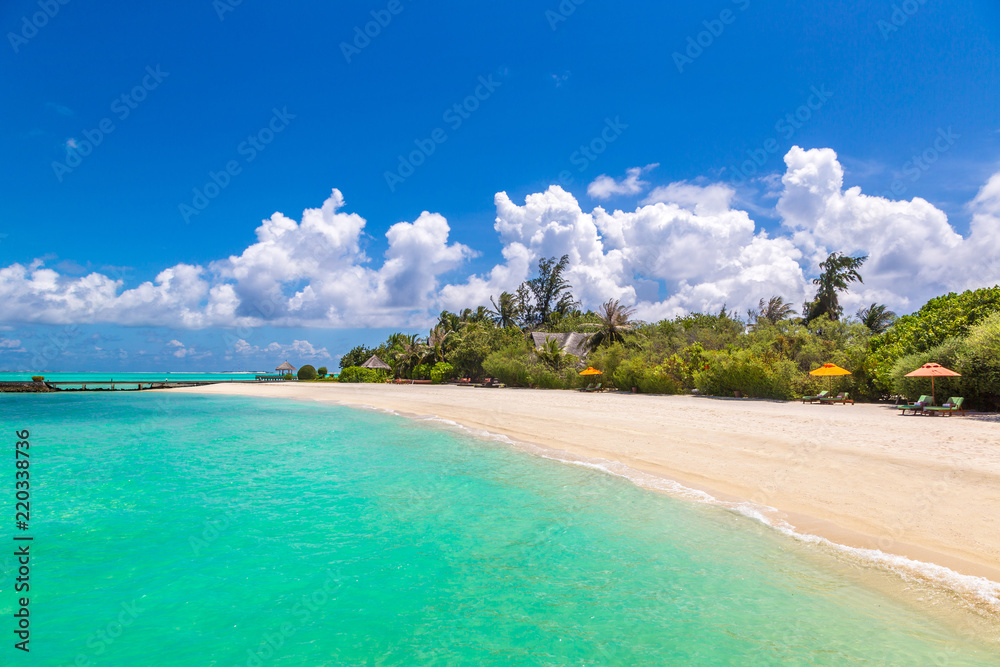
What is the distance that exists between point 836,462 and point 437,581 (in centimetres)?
742

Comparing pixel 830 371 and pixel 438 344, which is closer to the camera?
pixel 830 371

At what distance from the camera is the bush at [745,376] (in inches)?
827

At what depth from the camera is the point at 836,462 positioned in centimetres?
846

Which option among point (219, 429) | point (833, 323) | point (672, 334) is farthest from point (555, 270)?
point (219, 429)

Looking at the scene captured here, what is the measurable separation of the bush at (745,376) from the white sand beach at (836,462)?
13.0 feet

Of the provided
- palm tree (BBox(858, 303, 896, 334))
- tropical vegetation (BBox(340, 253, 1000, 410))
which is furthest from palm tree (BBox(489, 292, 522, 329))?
palm tree (BBox(858, 303, 896, 334))

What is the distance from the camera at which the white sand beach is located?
5.51 m

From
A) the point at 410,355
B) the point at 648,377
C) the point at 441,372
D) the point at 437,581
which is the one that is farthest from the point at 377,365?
the point at 437,581

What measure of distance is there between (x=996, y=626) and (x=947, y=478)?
4.22 meters

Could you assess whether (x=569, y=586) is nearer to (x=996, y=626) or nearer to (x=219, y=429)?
(x=996, y=626)

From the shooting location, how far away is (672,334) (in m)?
31.0

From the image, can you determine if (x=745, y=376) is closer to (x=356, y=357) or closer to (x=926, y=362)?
(x=926, y=362)
